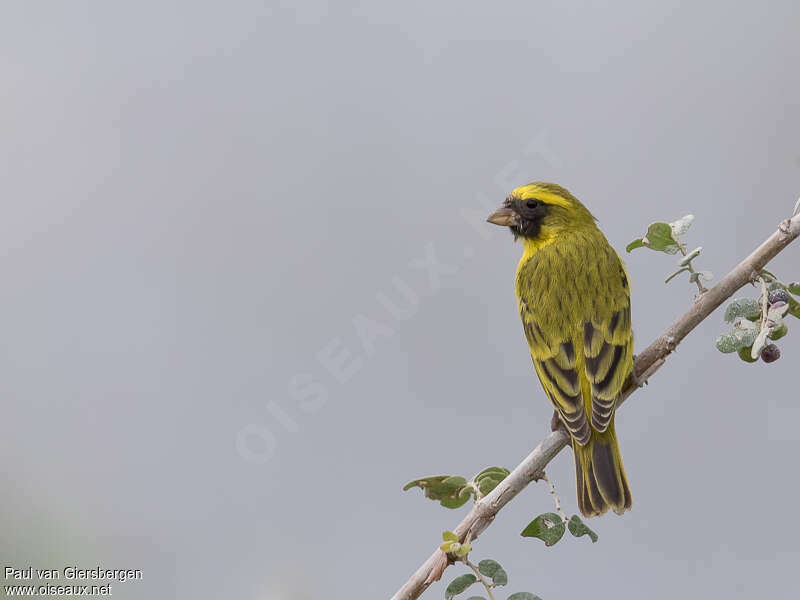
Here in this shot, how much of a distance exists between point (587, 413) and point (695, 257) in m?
0.79

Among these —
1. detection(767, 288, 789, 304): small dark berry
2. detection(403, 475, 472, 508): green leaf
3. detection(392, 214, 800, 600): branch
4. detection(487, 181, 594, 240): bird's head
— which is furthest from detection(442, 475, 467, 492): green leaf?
detection(487, 181, 594, 240): bird's head

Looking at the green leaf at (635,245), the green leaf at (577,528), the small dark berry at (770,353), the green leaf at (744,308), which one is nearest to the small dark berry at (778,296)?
the green leaf at (744,308)

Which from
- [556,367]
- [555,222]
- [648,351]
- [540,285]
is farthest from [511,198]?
[648,351]

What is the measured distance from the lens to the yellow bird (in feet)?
7.75

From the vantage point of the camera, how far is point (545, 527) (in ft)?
5.63

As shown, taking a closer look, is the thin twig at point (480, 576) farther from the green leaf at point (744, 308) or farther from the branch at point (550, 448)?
the green leaf at point (744, 308)

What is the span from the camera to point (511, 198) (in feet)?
10.5

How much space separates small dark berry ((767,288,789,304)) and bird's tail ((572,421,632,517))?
31.2 inches

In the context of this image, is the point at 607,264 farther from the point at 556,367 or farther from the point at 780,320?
the point at 780,320

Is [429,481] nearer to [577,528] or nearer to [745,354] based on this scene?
[577,528]

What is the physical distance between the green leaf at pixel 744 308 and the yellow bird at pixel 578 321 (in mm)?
622

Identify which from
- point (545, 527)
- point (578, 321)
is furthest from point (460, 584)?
point (578, 321)

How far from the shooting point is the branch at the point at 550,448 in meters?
1.53

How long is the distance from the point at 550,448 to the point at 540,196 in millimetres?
1395
